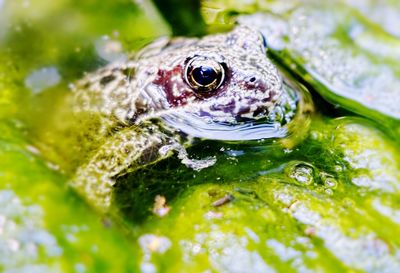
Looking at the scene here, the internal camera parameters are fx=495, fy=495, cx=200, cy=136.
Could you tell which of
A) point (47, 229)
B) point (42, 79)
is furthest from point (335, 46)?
point (47, 229)

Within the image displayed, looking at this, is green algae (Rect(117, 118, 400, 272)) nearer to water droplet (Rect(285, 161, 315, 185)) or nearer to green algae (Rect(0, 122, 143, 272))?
water droplet (Rect(285, 161, 315, 185))

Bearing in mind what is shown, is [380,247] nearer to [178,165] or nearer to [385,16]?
[178,165]

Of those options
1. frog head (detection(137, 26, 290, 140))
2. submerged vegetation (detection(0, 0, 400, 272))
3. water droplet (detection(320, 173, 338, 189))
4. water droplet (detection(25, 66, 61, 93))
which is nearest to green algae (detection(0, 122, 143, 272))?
submerged vegetation (detection(0, 0, 400, 272))

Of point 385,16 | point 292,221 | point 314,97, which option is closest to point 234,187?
point 292,221

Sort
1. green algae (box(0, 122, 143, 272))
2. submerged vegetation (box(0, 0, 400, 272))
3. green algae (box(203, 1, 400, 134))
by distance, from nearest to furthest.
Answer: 1. green algae (box(0, 122, 143, 272))
2. submerged vegetation (box(0, 0, 400, 272))
3. green algae (box(203, 1, 400, 134))

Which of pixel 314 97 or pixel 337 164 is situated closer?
pixel 337 164

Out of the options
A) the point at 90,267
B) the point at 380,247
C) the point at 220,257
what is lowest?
the point at 380,247
